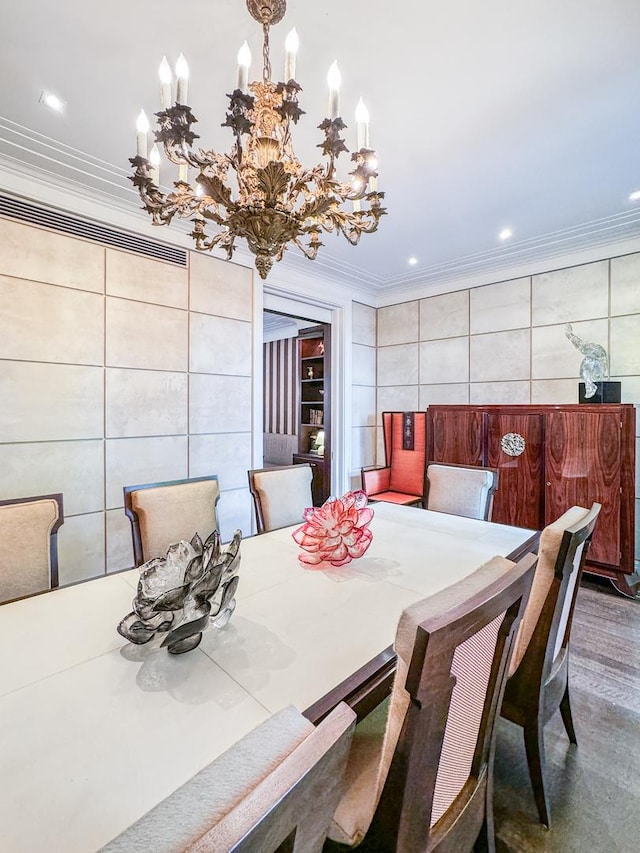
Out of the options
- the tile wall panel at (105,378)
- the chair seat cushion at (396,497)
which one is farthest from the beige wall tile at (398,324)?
the tile wall panel at (105,378)

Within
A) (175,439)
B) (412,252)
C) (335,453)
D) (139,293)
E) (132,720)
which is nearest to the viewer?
(132,720)

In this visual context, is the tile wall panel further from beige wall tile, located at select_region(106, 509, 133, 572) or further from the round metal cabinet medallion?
the round metal cabinet medallion

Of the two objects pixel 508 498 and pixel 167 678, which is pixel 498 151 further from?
pixel 167 678

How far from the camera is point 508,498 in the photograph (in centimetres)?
353

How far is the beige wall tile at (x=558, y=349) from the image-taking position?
3.47 meters

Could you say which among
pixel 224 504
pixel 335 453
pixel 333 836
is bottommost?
pixel 333 836

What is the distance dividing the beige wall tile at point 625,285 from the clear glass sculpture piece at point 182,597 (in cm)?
378

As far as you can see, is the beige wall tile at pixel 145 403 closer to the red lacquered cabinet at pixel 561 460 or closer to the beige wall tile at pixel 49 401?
the beige wall tile at pixel 49 401

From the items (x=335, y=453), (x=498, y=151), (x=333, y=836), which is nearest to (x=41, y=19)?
(x=498, y=151)

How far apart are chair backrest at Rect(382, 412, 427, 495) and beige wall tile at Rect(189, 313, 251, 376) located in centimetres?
190

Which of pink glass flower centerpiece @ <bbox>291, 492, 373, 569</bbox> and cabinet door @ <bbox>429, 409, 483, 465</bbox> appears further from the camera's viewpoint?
cabinet door @ <bbox>429, 409, 483, 465</bbox>

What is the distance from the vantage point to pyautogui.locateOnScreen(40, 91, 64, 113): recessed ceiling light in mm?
1882

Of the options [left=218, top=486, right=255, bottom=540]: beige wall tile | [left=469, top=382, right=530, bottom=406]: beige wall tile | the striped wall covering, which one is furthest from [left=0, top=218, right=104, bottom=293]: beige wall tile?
[left=469, top=382, right=530, bottom=406]: beige wall tile

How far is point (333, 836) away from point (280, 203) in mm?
1869
